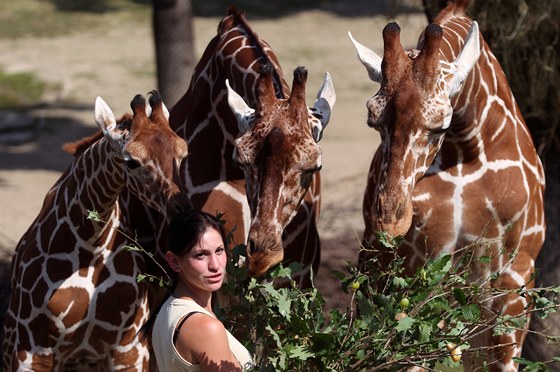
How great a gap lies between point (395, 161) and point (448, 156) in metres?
0.76

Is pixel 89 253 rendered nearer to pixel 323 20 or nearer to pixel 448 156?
pixel 448 156

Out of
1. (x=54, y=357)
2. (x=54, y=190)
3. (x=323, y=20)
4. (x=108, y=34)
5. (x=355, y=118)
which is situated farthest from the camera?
(x=323, y=20)

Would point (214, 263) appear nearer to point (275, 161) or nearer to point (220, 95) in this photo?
point (275, 161)

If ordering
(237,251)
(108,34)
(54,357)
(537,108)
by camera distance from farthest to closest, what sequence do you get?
(108,34) → (537,108) → (54,357) → (237,251)

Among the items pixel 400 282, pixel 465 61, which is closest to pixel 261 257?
pixel 400 282

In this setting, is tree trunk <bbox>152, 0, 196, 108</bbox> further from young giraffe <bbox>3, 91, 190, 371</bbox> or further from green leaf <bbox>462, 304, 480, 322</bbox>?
green leaf <bbox>462, 304, 480, 322</bbox>

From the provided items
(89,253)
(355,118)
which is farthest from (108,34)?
(89,253)

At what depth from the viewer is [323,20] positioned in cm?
2138

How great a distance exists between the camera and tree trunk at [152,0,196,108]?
1109cm

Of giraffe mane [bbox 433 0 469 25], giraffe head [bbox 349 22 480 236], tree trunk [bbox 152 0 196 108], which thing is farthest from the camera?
tree trunk [bbox 152 0 196 108]

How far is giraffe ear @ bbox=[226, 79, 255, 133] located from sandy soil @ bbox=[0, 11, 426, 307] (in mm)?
3510

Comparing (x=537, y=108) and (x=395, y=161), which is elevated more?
(x=395, y=161)

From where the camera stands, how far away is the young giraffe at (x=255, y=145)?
4688mm

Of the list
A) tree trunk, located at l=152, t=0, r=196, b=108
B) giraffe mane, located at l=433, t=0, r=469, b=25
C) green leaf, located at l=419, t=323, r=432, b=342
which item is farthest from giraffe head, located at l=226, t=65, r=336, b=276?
tree trunk, located at l=152, t=0, r=196, b=108
